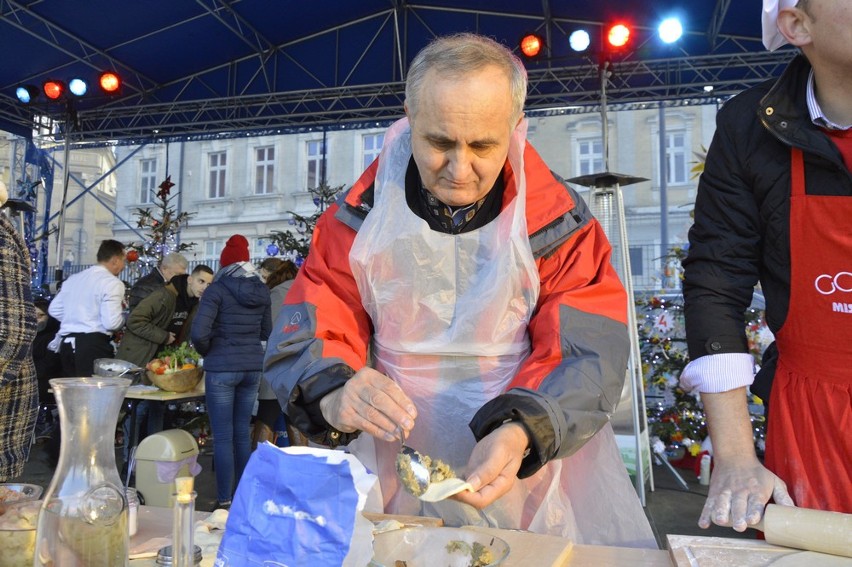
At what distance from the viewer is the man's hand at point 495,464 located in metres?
0.96

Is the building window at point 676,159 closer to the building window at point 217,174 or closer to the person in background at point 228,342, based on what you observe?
the building window at point 217,174

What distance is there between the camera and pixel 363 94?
26.7 ft

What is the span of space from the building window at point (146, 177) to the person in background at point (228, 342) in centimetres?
1531

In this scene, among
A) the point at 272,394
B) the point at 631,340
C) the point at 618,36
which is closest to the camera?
the point at 631,340

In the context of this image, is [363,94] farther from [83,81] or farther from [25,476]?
[25,476]

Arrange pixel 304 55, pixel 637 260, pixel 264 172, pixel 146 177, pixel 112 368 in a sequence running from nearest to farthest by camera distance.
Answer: pixel 112 368 → pixel 304 55 → pixel 637 260 → pixel 264 172 → pixel 146 177

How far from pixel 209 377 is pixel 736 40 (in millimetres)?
6070

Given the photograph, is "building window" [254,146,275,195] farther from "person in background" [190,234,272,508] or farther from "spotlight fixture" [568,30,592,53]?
"person in background" [190,234,272,508]

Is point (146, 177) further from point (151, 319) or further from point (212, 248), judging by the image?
point (151, 319)

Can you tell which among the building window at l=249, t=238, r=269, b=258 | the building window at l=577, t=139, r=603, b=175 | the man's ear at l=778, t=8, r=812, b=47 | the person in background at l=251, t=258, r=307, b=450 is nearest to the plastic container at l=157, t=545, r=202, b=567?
the man's ear at l=778, t=8, r=812, b=47

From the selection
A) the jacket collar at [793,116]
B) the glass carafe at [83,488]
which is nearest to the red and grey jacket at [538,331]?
the jacket collar at [793,116]

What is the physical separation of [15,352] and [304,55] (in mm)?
7391

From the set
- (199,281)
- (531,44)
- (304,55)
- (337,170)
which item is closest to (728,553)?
(199,281)

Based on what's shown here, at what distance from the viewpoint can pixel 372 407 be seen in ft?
3.67
